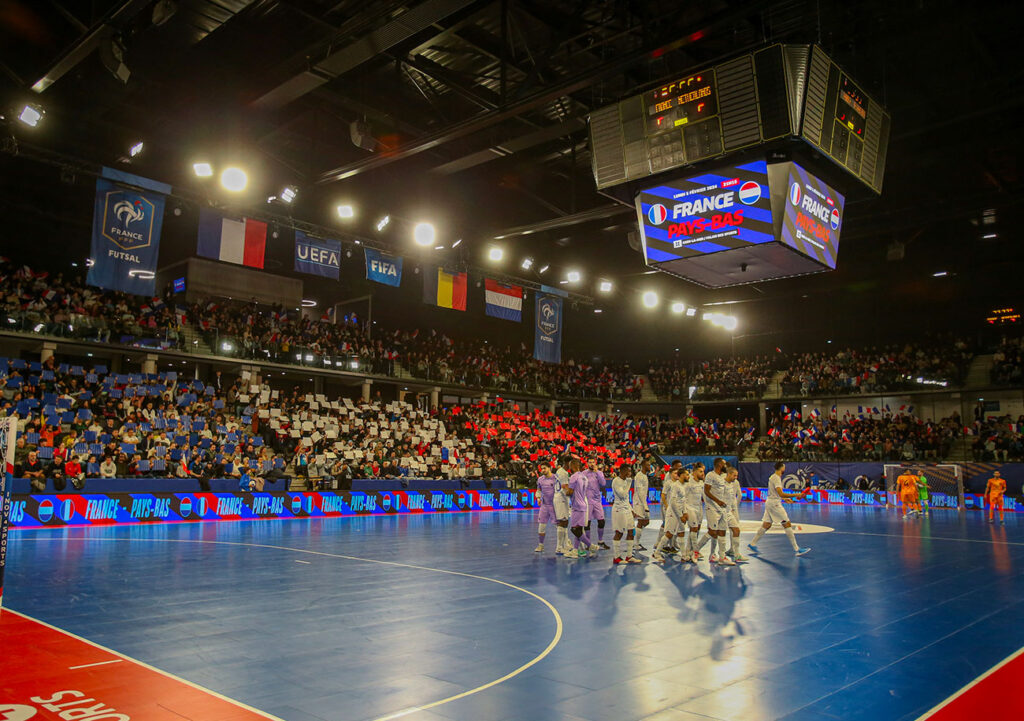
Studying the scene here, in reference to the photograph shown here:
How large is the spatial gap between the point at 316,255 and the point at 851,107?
44.3ft

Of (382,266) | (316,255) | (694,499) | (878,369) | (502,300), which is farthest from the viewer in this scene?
(878,369)

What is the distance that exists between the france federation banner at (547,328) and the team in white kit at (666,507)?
11.7 metres

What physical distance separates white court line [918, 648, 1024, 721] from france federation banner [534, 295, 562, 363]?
19.6 m

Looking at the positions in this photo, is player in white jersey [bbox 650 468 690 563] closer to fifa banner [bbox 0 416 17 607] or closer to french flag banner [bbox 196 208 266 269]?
fifa banner [bbox 0 416 17 607]

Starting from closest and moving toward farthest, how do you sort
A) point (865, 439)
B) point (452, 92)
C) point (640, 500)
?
point (640, 500) → point (452, 92) → point (865, 439)

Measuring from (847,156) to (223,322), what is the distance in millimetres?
25849

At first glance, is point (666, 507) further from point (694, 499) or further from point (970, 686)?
point (970, 686)

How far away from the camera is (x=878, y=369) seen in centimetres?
3628

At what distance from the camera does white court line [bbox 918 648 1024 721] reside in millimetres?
4773

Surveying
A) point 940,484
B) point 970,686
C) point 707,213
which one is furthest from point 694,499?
point 940,484

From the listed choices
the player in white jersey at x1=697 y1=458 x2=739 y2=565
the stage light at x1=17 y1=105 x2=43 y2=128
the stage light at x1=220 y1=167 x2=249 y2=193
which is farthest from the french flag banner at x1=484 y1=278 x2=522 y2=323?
the stage light at x1=17 y1=105 x2=43 y2=128

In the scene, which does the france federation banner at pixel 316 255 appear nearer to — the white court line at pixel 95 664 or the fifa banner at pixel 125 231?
the fifa banner at pixel 125 231

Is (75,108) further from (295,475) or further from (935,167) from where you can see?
(935,167)

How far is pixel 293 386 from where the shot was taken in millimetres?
35438
